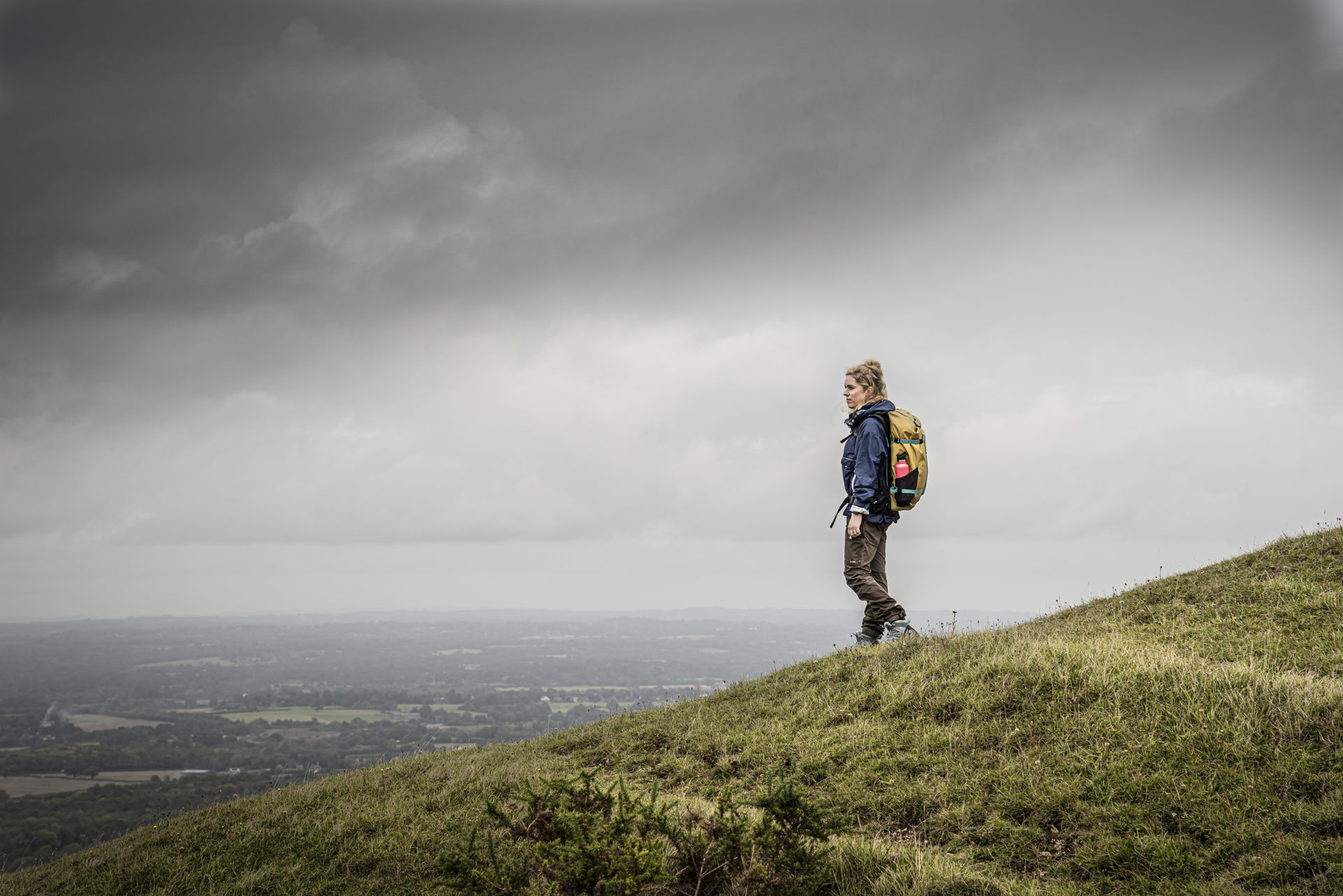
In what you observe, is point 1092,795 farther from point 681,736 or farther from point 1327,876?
point 681,736

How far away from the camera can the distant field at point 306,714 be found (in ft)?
236

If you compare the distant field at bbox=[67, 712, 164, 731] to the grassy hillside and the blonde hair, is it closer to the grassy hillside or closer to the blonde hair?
the grassy hillside

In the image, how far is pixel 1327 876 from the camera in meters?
3.72

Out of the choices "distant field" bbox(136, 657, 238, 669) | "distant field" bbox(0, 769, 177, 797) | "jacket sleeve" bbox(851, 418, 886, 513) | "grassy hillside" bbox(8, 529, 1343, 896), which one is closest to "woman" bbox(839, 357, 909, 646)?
"jacket sleeve" bbox(851, 418, 886, 513)

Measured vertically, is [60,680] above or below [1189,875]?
below

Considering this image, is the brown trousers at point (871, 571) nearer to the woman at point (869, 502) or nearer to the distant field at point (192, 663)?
the woman at point (869, 502)

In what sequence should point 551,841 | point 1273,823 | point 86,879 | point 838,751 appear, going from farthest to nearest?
point 838,751 → point 86,879 → point 1273,823 → point 551,841

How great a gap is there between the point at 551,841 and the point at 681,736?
4609 millimetres

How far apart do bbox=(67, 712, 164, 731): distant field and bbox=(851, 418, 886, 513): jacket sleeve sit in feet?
314

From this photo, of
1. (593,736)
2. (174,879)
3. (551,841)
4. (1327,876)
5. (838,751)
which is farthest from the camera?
(593,736)

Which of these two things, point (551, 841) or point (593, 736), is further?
point (593, 736)

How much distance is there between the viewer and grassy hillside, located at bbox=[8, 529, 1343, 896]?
14.3 feet

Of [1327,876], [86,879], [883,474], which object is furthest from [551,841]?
[883,474]

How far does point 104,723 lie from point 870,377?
109 metres
